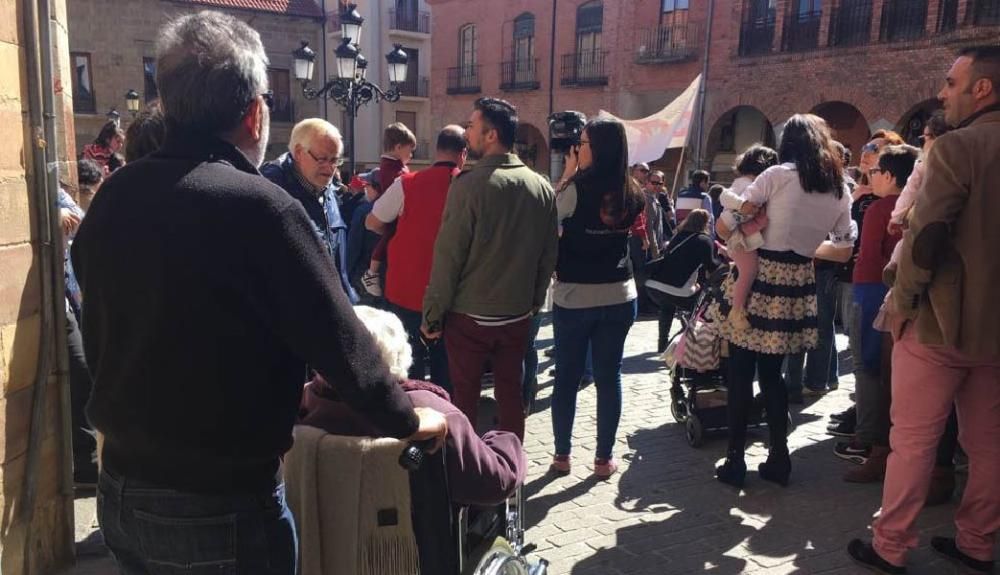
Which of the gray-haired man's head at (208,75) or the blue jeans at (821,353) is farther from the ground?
the gray-haired man's head at (208,75)

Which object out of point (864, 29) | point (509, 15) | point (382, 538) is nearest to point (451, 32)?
point (509, 15)

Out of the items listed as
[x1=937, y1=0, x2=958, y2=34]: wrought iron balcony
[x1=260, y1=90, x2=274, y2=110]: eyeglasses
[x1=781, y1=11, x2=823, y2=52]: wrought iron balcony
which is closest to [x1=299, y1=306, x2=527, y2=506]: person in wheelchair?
[x1=260, y1=90, x2=274, y2=110]: eyeglasses

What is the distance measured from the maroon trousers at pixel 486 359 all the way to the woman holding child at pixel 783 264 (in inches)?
44.9

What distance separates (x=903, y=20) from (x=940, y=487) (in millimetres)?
16000

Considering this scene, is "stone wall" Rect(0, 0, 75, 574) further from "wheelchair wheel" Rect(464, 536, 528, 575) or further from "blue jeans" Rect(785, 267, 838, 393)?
"blue jeans" Rect(785, 267, 838, 393)

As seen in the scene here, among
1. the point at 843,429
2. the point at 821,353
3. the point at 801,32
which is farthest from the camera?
the point at 801,32

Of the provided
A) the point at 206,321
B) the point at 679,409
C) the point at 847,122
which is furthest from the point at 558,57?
the point at 206,321

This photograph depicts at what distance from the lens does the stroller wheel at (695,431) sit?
16.0 feet

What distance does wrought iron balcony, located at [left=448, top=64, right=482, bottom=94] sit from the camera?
94.6 feet

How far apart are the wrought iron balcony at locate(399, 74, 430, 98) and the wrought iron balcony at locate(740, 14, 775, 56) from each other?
55.5ft

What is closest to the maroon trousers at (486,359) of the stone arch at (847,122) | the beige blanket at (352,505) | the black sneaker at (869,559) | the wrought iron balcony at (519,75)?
the black sneaker at (869,559)

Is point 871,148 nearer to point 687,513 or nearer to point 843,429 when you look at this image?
point 843,429

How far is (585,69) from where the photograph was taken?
24.9 m

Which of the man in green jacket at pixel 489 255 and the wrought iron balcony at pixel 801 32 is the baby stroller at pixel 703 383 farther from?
the wrought iron balcony at pixel 801 32
